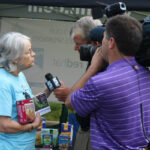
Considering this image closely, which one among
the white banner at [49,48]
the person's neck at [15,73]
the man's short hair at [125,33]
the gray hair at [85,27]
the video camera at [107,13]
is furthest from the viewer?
the white banner at [49,48]

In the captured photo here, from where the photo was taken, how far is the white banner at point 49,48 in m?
4.00

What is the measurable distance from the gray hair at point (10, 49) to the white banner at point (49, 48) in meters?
2.35

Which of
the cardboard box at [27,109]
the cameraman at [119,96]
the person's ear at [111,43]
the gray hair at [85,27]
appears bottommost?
the cardboard box at [27,109]

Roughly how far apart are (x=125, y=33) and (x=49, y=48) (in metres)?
3.06

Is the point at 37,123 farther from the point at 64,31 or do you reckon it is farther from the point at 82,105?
the point at 64,31

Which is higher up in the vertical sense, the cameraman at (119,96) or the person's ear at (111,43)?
the person's ear at (111,43)

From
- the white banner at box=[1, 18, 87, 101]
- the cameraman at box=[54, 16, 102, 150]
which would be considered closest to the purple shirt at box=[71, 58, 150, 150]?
the cameraman at box=[54, 16, 102, 150]

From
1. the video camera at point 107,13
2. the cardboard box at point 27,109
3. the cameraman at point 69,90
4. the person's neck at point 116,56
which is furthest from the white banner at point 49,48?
the person's neck at point 116,56

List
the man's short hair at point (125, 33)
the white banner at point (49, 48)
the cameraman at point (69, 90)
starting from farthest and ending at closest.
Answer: the white banner at point (49, 48)
the cameraman at point (69, 90)
the man's short hair at point (125, 33)

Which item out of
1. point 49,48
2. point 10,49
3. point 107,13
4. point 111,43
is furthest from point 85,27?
point 49,48

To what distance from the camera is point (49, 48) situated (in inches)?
161

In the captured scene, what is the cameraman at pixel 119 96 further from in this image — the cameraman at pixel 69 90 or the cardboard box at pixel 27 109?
the cardboard box at pixel 27 109

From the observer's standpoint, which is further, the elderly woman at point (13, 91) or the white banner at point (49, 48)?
the white banner at point (49, 48)

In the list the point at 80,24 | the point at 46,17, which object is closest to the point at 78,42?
the point at 80,24
